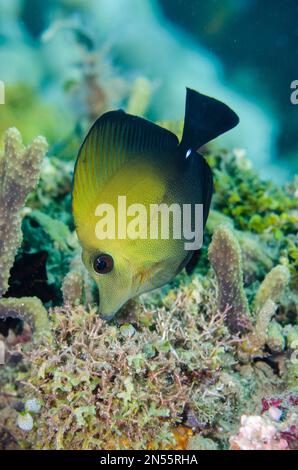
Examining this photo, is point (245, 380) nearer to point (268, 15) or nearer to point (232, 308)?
point (232, 308)

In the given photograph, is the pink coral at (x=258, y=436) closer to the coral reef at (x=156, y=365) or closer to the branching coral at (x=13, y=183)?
the coral reef at (x=156, y=365)

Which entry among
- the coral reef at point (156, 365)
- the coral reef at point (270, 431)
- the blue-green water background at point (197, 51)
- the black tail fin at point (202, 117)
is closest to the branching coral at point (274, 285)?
the coral reef at point (156, 365)

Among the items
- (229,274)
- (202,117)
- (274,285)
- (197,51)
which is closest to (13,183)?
(202,117)

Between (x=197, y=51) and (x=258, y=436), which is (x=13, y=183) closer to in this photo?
(x=258, y=436)

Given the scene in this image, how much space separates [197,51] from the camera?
1434cm

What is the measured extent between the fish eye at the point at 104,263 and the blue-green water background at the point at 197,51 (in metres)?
9.69

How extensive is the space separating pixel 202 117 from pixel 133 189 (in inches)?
16.1

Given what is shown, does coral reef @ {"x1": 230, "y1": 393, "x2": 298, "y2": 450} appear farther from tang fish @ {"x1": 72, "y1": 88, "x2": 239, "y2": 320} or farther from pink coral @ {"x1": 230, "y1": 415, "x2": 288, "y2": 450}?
tang fish @ {"x1": 72, "y1": 88, "x2": 239, "y2": 320}

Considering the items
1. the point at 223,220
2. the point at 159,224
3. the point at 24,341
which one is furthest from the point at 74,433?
the point at 223,220

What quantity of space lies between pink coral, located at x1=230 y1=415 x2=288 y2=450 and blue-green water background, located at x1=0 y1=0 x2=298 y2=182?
10.0 m

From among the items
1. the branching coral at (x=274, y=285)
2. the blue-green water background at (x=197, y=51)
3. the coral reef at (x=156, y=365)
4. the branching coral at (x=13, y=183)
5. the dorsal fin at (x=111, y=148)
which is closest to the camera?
the dorsal fin at (x=111, y=148)

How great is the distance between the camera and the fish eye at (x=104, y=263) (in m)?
1.65

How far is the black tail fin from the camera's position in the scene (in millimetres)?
1654

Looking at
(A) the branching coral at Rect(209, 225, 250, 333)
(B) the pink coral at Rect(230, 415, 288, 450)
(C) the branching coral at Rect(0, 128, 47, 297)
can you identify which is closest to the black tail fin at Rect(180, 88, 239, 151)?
(A) the branching coral at Rect(209, 225, 250, 333)
